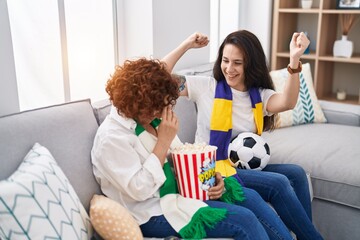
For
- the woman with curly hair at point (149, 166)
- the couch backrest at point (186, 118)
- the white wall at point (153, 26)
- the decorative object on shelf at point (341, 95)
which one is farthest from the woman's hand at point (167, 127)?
the decorative object on shelf at point (341, 95)

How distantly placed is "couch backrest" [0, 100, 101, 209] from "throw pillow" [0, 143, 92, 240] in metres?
0.05

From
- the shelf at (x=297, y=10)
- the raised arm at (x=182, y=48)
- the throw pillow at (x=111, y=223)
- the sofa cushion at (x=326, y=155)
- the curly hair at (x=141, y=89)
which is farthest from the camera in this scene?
the shelf at (x=297, y=10)

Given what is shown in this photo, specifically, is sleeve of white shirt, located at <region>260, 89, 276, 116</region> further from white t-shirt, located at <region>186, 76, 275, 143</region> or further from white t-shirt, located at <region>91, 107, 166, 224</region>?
white t-shirt, located at <region>91, 107, 166, 224</region>

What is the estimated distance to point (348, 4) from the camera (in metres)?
3.39

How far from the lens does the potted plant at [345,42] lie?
134 inches

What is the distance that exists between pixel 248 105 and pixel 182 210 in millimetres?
794

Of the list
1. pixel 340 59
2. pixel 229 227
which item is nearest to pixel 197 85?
pixel 229 227

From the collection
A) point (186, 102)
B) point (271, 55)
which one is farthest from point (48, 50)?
point (271, 55)

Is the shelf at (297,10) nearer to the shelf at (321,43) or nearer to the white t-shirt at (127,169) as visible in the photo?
the shelf at (321,43)

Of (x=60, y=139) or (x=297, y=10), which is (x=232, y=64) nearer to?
(x=60, y=139)

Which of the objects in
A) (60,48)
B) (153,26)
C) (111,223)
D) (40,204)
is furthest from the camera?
(153,26)

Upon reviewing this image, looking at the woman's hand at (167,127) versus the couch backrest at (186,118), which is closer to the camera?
the woman's hand at (167,127)

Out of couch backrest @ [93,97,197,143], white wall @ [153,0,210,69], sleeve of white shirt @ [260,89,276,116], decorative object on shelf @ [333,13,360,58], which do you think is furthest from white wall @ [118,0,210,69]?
decorative object on shelf @ [333,13,360,58]

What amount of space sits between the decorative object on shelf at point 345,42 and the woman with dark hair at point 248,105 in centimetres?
154
